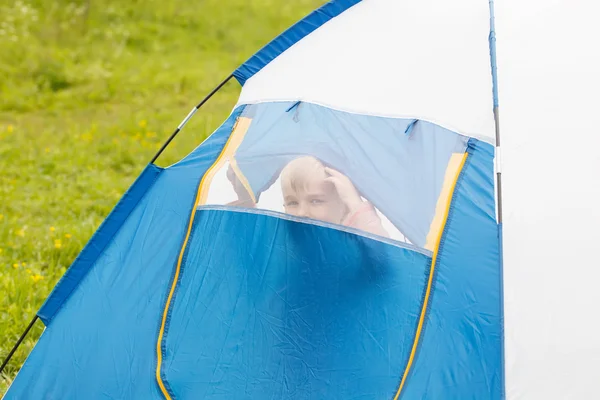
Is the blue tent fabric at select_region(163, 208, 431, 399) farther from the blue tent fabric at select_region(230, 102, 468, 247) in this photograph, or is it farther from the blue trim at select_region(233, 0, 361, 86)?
the blue trim at select_region(233, 0, 361, 86)

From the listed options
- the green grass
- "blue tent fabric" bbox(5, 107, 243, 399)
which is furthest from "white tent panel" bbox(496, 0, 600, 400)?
the green grass

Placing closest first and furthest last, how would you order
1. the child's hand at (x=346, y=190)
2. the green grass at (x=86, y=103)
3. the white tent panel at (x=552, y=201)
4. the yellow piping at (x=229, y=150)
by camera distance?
1. the white tent panel at (x=552, y=201)
2. the child's hand at (x=346, y=190)
3. the yellow piping at (x=229, y=150)
4. the green grass at (x=86, y=103)

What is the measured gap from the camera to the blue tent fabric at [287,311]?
2.52 m

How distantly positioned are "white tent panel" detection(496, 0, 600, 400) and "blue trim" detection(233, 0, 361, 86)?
645mm

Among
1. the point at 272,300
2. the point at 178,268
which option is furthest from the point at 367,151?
the point at 178,268

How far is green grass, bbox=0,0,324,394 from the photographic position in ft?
14.2

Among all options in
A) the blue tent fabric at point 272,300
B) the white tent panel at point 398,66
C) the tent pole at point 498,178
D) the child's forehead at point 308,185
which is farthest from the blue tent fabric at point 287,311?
the white tent panel at point 398,66

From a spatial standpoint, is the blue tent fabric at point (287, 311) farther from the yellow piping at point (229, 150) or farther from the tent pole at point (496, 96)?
the tent pole at point (496, 96)

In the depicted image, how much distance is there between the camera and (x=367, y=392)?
2508mm

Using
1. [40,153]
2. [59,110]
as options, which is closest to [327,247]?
[40,153]

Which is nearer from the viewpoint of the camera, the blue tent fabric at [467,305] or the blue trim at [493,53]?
the blue tent fabric at [467,305]

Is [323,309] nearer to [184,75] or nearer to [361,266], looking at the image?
[361,266]

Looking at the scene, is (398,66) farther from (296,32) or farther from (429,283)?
(429,283)

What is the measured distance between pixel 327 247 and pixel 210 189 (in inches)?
20.3
